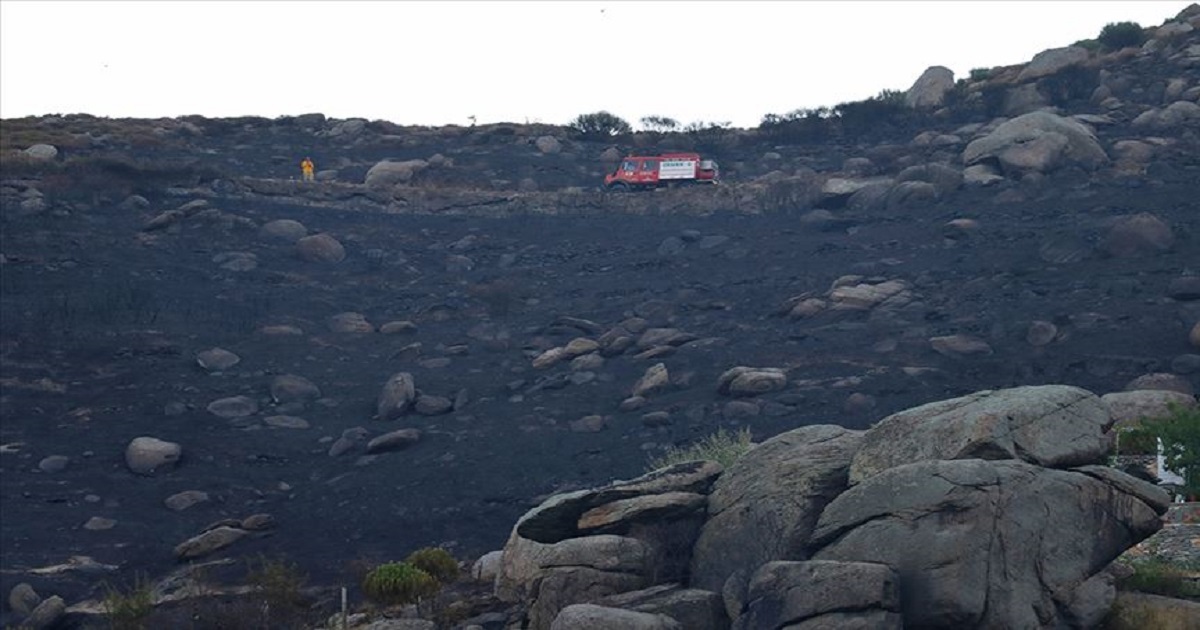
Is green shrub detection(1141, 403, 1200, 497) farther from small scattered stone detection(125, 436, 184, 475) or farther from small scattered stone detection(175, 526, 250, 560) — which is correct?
small scattered stone detection(125, 436, 184, 475)

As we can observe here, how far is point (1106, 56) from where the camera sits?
66.0 metres

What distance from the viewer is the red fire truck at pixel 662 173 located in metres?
61.6

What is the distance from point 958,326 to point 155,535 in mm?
24303

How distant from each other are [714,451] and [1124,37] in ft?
165

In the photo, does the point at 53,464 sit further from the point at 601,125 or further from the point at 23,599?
the point at 601,125

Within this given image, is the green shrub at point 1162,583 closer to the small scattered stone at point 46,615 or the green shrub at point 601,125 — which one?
the small scattered stone at point 46,615

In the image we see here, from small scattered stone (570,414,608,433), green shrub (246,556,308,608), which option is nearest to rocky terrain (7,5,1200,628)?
small scattered stone (570,414,608,433)

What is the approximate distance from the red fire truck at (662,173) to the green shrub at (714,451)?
27.5 metres

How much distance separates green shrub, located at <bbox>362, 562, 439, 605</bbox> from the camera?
78.3 ft

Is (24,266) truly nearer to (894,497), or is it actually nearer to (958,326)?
(958,326)

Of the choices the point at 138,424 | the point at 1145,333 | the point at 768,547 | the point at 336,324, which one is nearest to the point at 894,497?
the point at 768,547

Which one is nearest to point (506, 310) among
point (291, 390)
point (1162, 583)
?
point (291, 390)

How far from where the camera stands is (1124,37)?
227 feet

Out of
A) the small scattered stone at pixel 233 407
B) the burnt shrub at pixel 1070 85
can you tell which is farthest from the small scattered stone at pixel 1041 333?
the burnt shrub at pixel 1070 85
